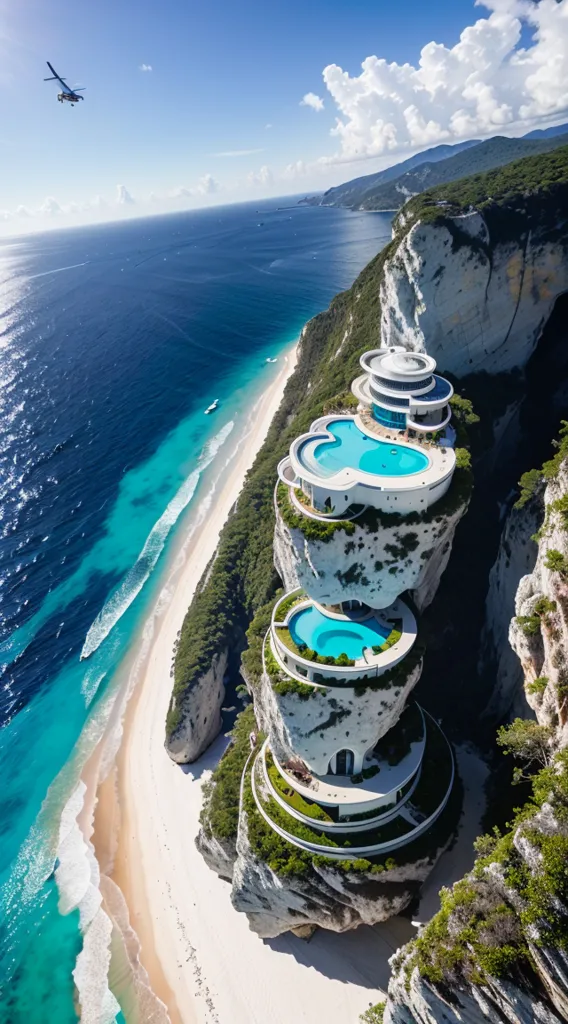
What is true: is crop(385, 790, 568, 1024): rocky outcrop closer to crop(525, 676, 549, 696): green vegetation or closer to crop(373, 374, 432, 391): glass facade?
crop(525, 676, 549, 696): green vegetation

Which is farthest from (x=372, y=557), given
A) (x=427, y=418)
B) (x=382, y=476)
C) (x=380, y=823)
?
(x=380, y=823)

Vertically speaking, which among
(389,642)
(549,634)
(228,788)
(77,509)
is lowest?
(228,788)

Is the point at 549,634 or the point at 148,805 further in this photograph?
the point at 148,805

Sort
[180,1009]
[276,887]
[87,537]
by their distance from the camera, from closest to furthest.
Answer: [276,887]
[180,1009]
[87,537]

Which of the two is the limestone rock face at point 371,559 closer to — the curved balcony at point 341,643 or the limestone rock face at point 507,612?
the curved balcony at point 341,643

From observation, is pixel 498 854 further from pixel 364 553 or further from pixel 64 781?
pixel 64 781

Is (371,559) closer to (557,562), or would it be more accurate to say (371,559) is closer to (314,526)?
(314,526)

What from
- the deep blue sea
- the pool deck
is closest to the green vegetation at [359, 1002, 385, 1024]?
the deep blue sea

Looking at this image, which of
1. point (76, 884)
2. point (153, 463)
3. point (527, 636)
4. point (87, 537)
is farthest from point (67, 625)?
point (527, 636)
